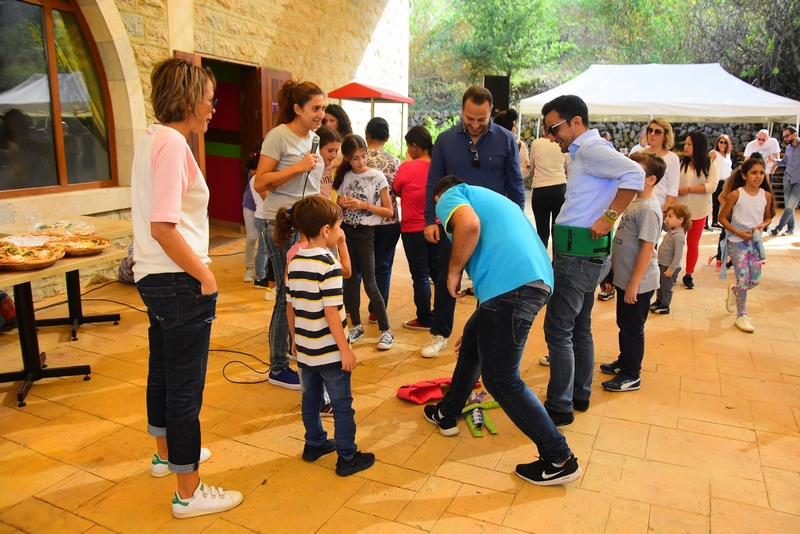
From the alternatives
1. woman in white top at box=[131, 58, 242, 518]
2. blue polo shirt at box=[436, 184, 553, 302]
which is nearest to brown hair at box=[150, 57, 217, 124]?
woman in white top at box=[131, 58, 242, 518]

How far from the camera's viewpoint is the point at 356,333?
4715 millimetres

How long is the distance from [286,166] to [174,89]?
4.65ft

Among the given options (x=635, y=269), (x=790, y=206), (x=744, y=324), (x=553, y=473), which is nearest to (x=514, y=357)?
(x=553, y=473)

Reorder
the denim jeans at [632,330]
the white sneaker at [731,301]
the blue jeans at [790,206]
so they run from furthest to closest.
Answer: the blue jeans at [790,206] < the white sneaker at [731,301] < the denim jeans at [632,330]

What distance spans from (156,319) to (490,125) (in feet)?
8.87

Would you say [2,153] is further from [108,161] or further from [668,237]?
[668,237]

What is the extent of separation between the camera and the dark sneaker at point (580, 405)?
3609 mm

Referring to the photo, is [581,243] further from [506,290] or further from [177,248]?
[177,248]

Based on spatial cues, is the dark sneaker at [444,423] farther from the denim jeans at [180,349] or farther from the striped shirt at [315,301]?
the denim jeans at [180,349]

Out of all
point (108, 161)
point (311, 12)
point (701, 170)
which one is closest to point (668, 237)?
point (701, 170)

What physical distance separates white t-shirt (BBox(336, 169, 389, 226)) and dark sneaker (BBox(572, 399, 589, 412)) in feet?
6.30

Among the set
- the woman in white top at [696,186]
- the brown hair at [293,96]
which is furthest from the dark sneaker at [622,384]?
the woman in white top at [696,186]

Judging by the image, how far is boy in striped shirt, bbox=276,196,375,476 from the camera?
268cm

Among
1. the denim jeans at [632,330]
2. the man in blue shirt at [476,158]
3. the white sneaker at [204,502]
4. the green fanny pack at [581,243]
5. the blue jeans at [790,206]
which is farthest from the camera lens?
the blue jeans at [790,206]
